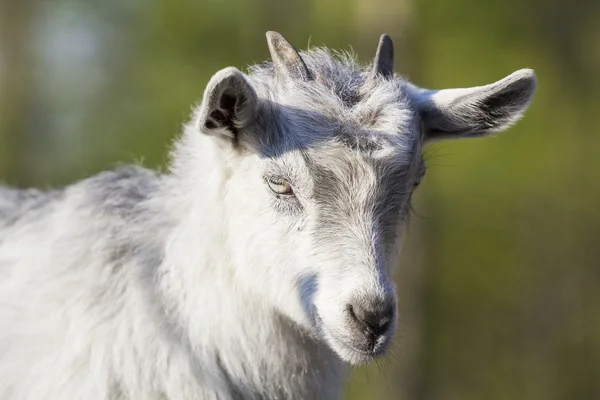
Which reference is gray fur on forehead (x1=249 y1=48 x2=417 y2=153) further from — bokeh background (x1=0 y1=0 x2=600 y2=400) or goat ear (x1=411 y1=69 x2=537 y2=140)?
bokeh background (x1=0 y1=0 x2=600 y2=400)

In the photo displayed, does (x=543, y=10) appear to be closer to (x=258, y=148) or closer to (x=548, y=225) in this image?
(x=548, y=225)

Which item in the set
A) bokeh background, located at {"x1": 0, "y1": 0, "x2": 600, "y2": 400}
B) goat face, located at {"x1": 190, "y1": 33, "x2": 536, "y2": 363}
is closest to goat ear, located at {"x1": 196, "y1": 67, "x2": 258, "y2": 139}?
goat face, located at {"x1": 190, "y1": 33, "x2": 536, "y2": 363}

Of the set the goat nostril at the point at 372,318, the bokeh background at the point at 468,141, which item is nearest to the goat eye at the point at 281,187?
the goat nostril at the point at 372,318

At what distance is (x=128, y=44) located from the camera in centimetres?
2311

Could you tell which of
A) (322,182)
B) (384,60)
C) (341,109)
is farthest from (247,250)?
(384,60)

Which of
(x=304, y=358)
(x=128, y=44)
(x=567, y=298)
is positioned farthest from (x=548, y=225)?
(x=304, y=358)

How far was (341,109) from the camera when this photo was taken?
4.56 meters

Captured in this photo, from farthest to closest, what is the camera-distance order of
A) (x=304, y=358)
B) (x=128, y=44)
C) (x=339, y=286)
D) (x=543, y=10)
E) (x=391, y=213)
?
(x=128, y=44) → (x=543, y=10) → (x=304, y=358) → (x=391, y=213) → (x=339, y=286)

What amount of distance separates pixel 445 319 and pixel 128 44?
9892mm

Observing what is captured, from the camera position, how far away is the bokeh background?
20484mm

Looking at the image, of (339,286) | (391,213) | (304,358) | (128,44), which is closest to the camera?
(339,286)

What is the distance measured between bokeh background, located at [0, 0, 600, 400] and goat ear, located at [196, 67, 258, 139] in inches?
612

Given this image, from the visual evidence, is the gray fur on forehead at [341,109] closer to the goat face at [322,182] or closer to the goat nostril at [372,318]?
the goat face at [322,182]

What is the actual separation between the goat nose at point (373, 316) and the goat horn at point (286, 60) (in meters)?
1.23
